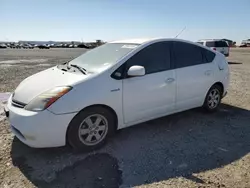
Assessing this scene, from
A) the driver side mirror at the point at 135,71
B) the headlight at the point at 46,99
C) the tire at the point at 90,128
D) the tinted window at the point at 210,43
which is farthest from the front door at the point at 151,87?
the tinted window at the point at 210,43

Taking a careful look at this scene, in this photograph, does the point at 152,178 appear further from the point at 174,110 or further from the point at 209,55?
the point at 209,55

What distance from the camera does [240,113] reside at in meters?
5.55

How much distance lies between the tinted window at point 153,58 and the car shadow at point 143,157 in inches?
44.0

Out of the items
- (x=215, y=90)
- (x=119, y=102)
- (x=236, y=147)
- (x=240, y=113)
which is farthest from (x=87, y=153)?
(x=240, y=113)

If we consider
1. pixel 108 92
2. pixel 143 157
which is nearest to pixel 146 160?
pixel 143 157

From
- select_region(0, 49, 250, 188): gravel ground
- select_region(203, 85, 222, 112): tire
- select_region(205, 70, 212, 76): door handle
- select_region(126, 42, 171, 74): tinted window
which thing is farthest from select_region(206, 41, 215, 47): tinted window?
select_region(126, 42, 171, 74): tinted window

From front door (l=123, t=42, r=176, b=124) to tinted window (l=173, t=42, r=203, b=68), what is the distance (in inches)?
8.7

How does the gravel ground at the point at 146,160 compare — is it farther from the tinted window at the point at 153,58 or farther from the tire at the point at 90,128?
the tinted window at the point at 153,58

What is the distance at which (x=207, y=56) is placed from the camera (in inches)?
207

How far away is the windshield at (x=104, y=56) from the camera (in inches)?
158

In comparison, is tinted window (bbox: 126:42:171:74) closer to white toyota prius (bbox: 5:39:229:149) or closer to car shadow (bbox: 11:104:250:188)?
white toyota prius (bbox: 5:39:229:149)

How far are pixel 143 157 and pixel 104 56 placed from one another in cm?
183

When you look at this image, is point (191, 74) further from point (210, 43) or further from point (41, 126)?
point (210, 43)

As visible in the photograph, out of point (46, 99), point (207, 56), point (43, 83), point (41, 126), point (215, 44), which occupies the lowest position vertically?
point (41, 126)
